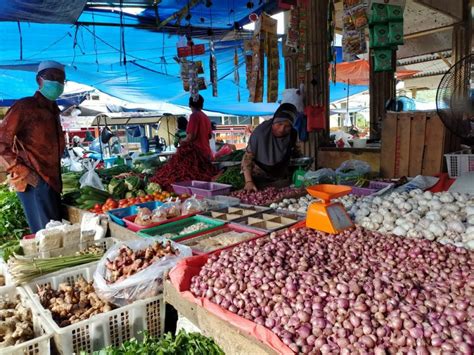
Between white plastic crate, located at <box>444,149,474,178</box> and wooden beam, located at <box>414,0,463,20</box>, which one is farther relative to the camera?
wooden beam, located at <box>414,0,463,20</box>

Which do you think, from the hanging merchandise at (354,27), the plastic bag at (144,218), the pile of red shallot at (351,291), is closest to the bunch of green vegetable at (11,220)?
the plastic bag at (144,218)

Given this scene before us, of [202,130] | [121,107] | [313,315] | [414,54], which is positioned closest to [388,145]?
[313,315]

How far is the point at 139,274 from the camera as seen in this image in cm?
203

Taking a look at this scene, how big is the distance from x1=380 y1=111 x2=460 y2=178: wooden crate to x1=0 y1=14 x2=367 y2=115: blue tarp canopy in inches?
135

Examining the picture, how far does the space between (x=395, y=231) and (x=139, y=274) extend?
158cm

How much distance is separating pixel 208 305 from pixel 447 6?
7890 millimetres

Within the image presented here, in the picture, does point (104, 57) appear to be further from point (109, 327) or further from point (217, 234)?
point (109, 327)

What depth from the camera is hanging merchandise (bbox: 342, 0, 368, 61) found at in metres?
3.82

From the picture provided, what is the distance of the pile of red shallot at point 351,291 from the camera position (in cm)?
127

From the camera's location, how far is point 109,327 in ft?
6.28

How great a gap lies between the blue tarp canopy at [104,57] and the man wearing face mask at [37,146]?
2.33 m

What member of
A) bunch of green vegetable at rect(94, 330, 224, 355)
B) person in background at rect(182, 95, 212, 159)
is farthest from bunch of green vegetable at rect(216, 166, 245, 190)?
bunch of green vegetable at rect(94, 330, 224, 355)

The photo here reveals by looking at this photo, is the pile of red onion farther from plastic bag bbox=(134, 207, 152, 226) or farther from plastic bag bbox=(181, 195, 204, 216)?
plastic bag bbox=(134, 207, 152, 226)

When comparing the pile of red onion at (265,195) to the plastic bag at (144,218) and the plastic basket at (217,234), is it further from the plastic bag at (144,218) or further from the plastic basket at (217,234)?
the plastic bag at (144,218)
